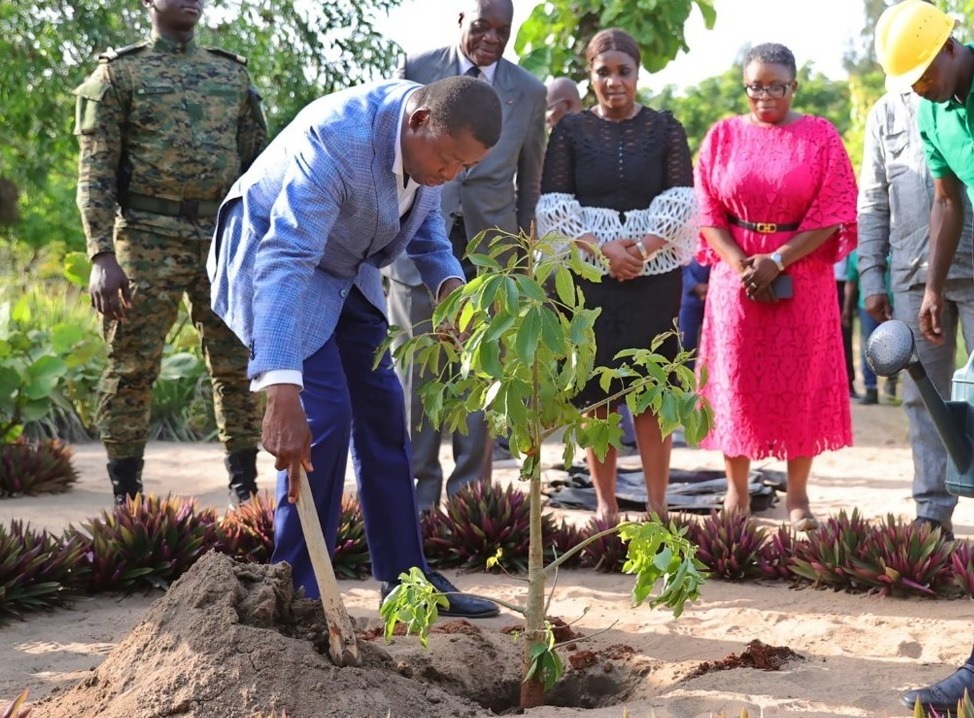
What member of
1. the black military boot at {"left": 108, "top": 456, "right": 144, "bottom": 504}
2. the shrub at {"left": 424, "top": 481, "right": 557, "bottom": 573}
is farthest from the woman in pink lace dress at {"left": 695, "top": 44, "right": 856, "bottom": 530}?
the black military boot at {"left": 108, "top": 456, "right": 144, "bottom": 504}

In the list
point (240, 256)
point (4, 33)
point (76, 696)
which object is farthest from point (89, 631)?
point (4, 33)

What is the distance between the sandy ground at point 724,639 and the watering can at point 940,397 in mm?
722

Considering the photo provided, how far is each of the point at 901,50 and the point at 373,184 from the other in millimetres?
1704

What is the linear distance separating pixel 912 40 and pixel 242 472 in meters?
3.84

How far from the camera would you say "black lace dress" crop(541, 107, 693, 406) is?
230 inches

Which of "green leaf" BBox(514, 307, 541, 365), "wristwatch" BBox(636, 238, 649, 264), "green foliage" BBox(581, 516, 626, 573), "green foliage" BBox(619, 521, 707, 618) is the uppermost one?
"wristwatch" BBox(636, 238, 649, 264)

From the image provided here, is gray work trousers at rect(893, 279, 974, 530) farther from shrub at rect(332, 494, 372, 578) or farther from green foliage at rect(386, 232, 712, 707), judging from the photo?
shrub at rect(332, 494, 372, 578)

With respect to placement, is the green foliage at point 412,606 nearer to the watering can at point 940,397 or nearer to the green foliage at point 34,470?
the watering can at point 940,397

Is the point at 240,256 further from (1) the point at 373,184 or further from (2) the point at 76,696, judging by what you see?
(2) the point at 76,696

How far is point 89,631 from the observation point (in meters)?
4.42

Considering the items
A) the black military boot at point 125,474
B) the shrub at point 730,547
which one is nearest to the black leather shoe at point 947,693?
the shrub at point 730,547

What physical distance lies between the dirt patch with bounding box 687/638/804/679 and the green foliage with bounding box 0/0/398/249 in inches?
313

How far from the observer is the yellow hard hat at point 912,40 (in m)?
3.78

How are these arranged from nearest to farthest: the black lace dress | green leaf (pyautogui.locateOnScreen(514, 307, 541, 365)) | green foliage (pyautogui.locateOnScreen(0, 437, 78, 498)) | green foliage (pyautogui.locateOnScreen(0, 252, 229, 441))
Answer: green leaf (pyautogui.locateOnScreen(514, 307, 541, 365)), the black lace dress, green foliage (pyautogui.locateOnScreen(0, 437, 78, 498)), green foliage (pyautogui.locateOnScreen(0, 252, 229, 441))
